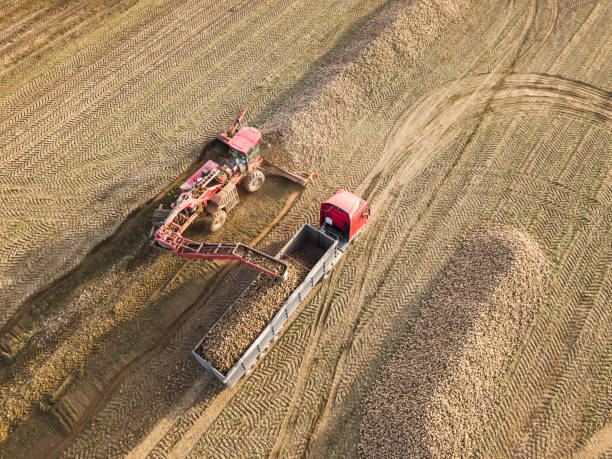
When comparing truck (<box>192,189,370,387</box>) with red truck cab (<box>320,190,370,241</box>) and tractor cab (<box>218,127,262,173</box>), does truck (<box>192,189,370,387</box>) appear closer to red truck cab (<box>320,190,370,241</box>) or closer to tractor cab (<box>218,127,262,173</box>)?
red truck cab (<box>320,190,370,241</box>)

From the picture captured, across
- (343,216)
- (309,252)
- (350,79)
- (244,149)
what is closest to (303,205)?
(309,252)

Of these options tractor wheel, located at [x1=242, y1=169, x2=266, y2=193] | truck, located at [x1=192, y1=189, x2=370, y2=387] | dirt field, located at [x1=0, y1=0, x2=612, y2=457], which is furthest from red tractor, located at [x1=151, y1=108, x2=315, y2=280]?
truck, located at [x1=192, y1=189, x2=370, y2=387]

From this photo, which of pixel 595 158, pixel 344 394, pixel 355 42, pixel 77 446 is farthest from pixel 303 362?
pixel 355 42

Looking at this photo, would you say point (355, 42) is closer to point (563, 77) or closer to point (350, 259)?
point (563, 77)

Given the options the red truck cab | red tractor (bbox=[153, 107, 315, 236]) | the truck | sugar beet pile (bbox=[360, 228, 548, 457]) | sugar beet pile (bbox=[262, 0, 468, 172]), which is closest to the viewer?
sugar beet pile (bbox=[360, 228, 548, 457])

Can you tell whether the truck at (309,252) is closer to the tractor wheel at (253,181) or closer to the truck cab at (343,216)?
the truck cab at (343,216)

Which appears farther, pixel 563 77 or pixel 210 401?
pixel 563 77
